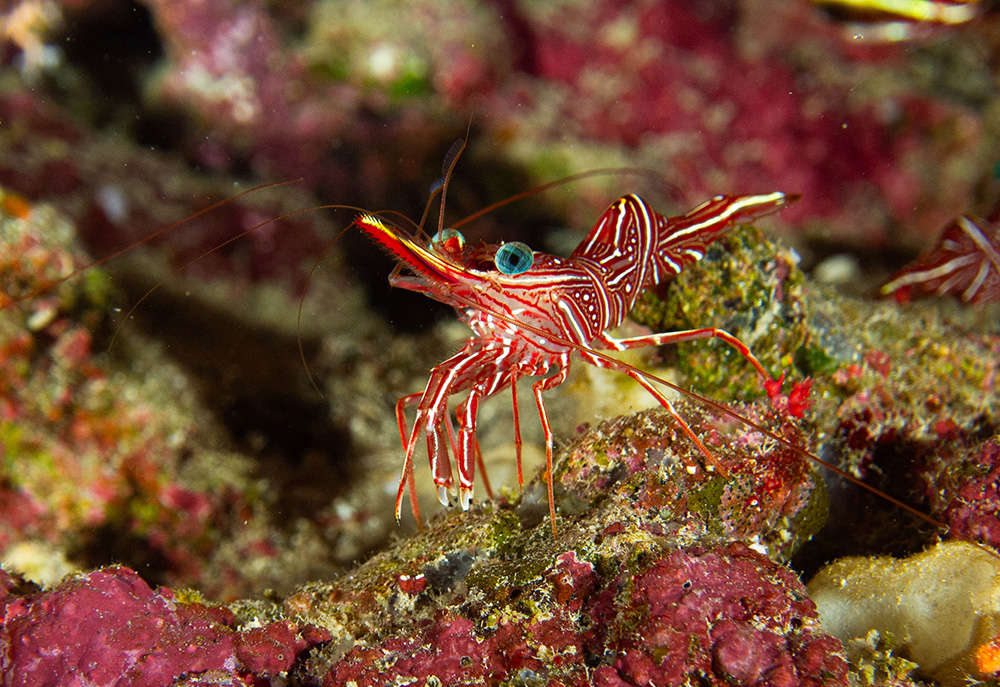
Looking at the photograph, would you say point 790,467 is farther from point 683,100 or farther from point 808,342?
point 683,100

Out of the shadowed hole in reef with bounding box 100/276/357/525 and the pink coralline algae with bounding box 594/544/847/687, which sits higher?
the shadowed hole in reef with bounding box 100/276/357/525

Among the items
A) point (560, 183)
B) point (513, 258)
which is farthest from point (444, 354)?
point (513, 258)

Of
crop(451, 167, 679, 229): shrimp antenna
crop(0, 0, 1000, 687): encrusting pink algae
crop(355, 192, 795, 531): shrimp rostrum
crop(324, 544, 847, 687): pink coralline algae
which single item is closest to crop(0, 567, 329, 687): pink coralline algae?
crop(0, 0, 1000, 687): encrusting pink algae

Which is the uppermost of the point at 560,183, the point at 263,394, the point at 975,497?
the point at 263,394

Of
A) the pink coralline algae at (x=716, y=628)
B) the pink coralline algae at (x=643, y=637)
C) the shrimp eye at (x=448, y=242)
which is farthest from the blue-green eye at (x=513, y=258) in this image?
the pink coralline algae at (x=716, y=628)

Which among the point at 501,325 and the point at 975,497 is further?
the point at 501,325

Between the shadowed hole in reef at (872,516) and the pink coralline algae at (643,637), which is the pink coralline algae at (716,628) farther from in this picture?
the shadowed hole in reef at (872,516)

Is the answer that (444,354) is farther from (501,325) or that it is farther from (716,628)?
(716,628)

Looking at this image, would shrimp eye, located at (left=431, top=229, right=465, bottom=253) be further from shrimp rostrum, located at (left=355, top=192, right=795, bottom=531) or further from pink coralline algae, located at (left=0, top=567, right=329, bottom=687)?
pink coralline algae, located at (left=0, top=567, right=329, bottom=687)
